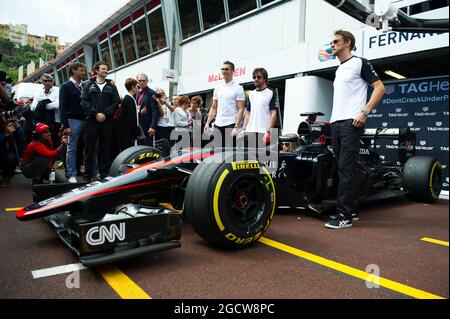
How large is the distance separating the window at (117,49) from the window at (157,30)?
381 centimetres

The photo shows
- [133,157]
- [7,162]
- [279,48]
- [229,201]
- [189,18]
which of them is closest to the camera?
[229,201]

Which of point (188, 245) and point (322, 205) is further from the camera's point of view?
point (322, 205)

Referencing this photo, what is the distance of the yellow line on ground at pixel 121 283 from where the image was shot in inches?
70.1

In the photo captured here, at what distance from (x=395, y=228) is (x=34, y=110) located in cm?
567

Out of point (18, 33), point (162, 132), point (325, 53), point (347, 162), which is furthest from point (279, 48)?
point (18, 33)

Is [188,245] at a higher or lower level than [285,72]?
lower

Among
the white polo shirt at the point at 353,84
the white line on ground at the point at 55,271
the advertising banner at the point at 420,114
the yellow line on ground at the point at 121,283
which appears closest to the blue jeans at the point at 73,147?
the white line on ground at the point at 55,271

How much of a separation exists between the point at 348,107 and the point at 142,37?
1356 cm

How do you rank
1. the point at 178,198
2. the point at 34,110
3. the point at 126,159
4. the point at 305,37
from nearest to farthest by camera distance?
the point at 178,198 < the point at 126,159 < the point at 34,110 < the point at 305,37

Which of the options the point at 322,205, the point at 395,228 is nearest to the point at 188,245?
the point at 322,205

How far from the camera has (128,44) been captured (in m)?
16.5

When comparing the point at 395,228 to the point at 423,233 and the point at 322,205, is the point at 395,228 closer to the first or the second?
the point at 423,233

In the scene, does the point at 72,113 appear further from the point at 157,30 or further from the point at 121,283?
the point at 157,30
